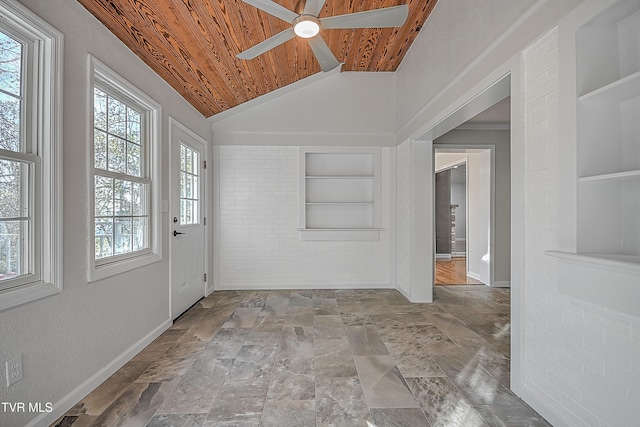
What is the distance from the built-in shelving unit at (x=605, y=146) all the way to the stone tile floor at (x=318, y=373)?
3.41 ft

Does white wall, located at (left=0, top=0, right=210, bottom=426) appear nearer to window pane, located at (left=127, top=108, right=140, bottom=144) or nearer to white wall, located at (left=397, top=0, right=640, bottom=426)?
window pane, located at (left=127, top=108, right=140, bottom=144)

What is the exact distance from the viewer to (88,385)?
1958 mm

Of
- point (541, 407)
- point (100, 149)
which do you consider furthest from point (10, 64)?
point (541, 407)

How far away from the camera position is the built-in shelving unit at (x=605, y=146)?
140 cm

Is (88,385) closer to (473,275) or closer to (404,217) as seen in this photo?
(404,217)

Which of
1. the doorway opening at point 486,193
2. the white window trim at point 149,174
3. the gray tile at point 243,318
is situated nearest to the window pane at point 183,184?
the white window trim at point 149,174

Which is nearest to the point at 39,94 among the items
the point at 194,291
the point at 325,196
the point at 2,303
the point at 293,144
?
the point at 2,303

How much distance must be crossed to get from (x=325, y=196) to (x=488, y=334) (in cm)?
272

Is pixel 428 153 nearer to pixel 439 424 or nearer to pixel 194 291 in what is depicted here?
pixel 439 424

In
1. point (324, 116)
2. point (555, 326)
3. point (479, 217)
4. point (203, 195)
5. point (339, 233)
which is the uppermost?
point (324, 116)

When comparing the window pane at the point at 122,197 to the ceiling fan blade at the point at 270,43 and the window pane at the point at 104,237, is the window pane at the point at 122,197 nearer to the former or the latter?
the window pane at the point at 104,237

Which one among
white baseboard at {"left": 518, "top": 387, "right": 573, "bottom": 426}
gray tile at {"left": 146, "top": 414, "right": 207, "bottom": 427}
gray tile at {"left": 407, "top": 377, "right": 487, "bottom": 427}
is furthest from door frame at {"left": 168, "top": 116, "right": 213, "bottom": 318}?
white baseboard at {"left": 518, "top": 387, "right": 573, "bottom": 426}

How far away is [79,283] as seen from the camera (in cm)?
191

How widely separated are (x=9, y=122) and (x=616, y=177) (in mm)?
2796
